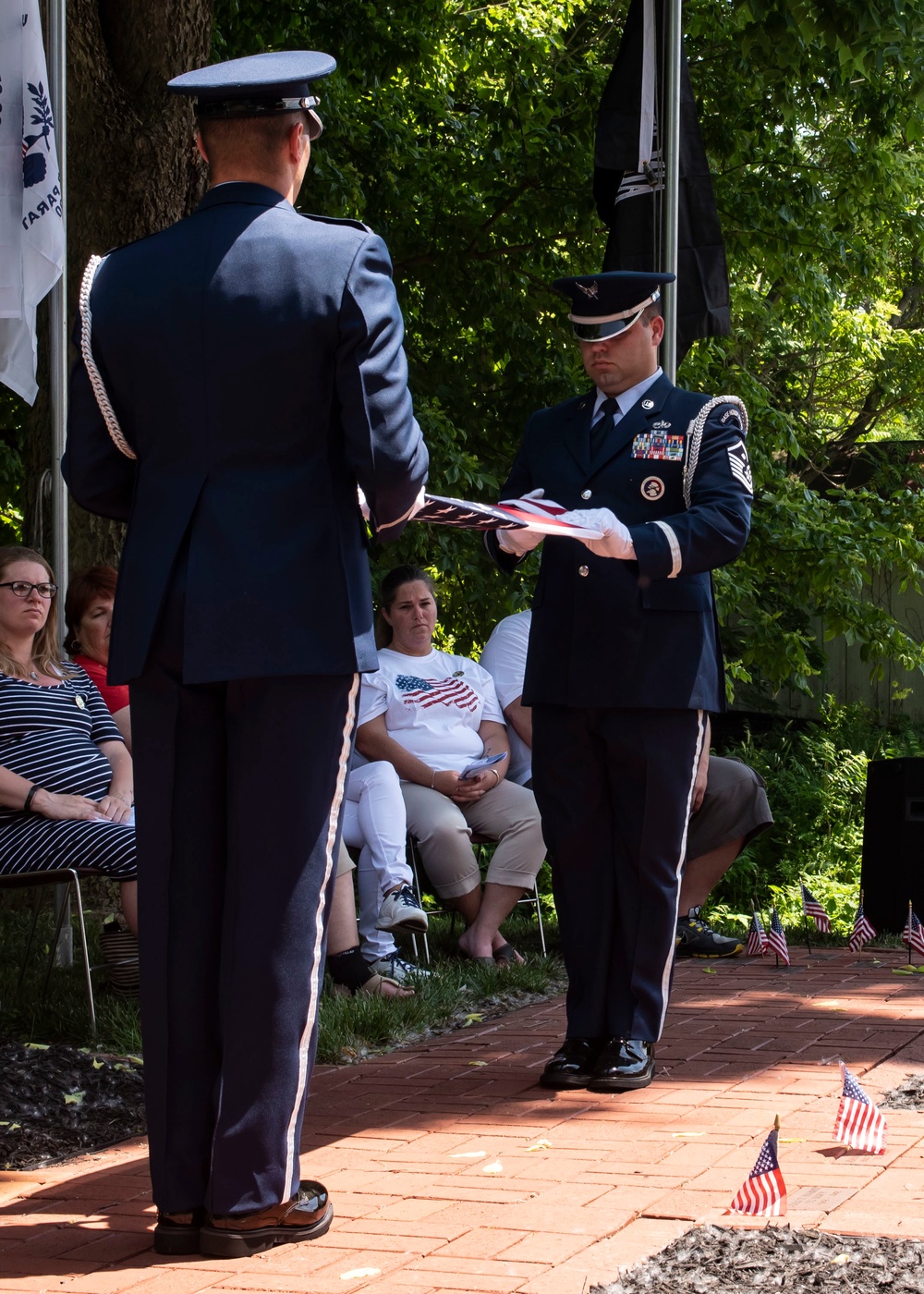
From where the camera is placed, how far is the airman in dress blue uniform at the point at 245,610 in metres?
2.96

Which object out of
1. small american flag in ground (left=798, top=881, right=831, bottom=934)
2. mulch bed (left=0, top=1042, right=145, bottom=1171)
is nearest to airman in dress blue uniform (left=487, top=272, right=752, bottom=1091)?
mulch bed (left=0, top=1042, right=145, bottom=1171)

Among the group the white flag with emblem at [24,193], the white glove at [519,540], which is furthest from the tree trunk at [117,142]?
the white glove at [519,540]

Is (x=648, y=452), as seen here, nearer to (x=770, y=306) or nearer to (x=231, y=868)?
(x=231, y=868)

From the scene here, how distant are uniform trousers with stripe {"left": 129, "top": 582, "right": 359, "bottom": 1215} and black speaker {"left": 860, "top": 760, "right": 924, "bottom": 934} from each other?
17.0 feet

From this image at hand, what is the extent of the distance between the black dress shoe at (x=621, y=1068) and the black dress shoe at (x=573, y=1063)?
3 centimetres

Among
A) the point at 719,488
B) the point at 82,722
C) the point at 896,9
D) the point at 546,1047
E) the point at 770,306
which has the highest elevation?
the point at 896,9

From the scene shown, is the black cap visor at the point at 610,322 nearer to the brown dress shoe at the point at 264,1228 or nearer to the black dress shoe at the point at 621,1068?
the black dress shoe at the point at 621,1068

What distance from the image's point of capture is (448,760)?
6.75m

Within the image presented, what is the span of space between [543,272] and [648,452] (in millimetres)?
7850

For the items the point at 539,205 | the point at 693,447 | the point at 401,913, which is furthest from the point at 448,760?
the point at 539,205

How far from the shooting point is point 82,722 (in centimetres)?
577

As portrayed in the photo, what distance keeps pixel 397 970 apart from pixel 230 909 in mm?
3022

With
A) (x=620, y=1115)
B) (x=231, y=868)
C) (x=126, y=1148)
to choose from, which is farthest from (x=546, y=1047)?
(x=231, y=868)

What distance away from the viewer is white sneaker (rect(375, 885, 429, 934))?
5953mm
